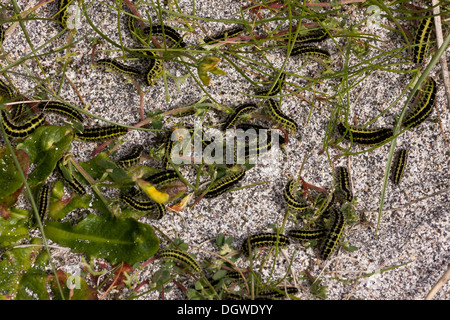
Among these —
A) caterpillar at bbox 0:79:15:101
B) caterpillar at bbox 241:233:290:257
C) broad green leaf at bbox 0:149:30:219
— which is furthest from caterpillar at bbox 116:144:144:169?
caterpillar at bbox 241:233:290:257

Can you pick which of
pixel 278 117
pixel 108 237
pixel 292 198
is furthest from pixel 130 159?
pixel 292 198

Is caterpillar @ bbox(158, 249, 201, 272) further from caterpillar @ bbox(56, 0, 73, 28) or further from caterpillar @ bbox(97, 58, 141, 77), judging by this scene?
caterpillar @ bbox(56, 0, 73, 28)

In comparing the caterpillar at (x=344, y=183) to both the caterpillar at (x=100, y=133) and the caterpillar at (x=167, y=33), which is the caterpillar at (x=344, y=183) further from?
the caterpillar at (x=100, y=133)

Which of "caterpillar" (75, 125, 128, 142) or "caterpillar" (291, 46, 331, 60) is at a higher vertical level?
"caterpillar" (291, 46, 331, 60)

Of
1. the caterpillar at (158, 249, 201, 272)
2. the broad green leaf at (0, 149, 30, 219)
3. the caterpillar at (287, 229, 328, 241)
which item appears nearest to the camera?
the broad green leaf at (0, 149, 30, 219)

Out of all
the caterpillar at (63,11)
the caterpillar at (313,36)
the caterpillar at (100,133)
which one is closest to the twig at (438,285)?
the caterpillar at (313,36)
